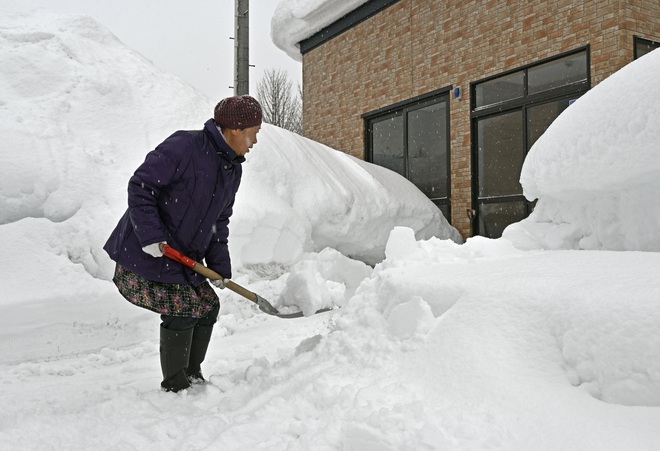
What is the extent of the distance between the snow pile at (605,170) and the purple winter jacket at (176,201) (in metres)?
2.01

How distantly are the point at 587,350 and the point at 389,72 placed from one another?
312 inches

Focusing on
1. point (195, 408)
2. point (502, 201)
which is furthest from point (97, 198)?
point (502, 201)

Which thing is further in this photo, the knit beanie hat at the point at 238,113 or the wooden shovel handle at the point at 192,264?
the knit beanie hat at the point at 238,113

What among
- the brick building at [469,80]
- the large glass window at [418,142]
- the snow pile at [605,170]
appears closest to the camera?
the snow pile at [605,170]

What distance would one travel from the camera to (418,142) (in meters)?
8.87

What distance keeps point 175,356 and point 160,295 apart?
1.06 ft

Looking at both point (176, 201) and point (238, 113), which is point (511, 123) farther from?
point (176, 201)

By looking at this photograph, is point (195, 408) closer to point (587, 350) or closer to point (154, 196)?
point (154, 196)

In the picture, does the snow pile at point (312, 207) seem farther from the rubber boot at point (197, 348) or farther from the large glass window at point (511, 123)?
the rubber boot at point (197, 348)

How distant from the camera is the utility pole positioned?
10734 mm

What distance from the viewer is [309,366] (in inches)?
105

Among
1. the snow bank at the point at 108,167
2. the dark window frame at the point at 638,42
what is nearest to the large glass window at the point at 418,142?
the snow bank at the point at 108,167

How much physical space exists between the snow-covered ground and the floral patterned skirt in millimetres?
424

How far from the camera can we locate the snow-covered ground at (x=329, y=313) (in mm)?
1849
